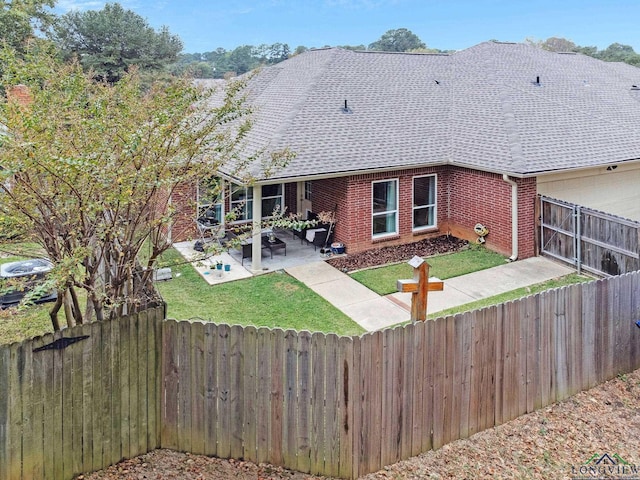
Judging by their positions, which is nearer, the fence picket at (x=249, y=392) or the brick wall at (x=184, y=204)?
the fence picket at (x=249, y=392)

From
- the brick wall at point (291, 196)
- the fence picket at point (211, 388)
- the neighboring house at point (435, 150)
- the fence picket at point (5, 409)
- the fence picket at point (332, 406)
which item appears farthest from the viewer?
the brick wall at point (291, 196)

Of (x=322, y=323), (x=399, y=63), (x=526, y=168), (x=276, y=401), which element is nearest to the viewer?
(x=276, y=401)

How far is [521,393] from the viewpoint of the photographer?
6301 mm

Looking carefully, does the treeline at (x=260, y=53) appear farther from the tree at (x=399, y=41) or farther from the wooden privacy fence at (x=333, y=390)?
the wooden privacy fence at (x=333, y=390)

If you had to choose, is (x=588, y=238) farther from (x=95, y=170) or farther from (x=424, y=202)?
(x=95, y=170)

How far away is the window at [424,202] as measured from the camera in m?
15.2

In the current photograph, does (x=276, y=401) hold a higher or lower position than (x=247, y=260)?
lower

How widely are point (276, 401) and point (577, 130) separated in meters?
14.4

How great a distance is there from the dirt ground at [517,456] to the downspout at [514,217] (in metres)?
7.07

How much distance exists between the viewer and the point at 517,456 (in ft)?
18.6

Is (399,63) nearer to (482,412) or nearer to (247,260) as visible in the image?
(247,260)

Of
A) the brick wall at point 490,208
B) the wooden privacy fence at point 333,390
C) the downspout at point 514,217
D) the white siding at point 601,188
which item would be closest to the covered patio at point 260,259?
the brick wall at point 490,208

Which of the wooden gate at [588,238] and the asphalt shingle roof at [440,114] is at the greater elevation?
the asphalt shingle roof at [440,114]

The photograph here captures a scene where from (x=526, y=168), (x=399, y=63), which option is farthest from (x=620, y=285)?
(x=399, y=63)
